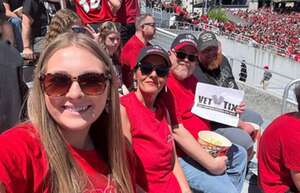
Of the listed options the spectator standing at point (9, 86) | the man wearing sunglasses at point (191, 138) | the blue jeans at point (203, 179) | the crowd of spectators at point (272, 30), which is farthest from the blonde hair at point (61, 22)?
the crowd of spectators at point (272, 30)

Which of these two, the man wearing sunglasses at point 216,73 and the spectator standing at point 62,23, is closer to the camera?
the spectator standing at point 62,23

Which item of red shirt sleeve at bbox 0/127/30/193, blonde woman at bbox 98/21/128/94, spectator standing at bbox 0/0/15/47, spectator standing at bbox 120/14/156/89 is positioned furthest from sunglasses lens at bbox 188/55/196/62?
red shirt sleeve at bbox 0/127/30/193

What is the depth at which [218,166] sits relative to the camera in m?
3.34

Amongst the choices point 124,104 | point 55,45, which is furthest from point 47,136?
point 124,104

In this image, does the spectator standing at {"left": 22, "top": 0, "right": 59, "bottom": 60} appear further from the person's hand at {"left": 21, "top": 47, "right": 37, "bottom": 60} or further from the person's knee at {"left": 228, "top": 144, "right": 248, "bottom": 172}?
the person's knee at {"left": 228, "top": 144, "right": 248, "bottom": 172}

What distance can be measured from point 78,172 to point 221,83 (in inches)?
116

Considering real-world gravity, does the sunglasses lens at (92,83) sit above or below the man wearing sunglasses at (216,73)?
above

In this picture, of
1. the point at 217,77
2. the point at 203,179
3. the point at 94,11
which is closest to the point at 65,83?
the point at 203,179

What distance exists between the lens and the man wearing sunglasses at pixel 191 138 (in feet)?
10.8

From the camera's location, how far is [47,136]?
1610 mm

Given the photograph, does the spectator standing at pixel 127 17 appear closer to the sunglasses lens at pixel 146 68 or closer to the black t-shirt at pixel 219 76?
the black t-shirt at pixel 219 76

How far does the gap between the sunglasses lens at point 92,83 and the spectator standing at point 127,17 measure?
170 inches

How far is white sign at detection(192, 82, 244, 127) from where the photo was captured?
3725 mm

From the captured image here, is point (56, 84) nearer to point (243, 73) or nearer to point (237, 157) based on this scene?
point (237, 157)
